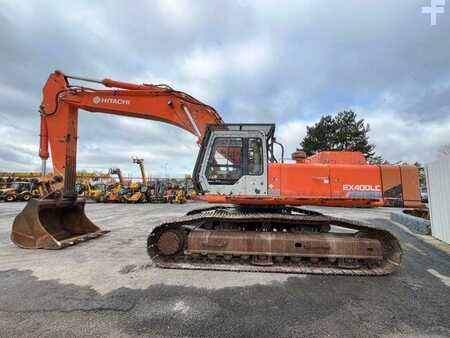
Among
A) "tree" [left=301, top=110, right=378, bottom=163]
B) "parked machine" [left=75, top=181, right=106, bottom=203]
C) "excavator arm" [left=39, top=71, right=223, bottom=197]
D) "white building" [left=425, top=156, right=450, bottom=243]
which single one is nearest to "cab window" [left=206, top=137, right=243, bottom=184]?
"excavator arm" [left=39, top=71, right=223, bottom=197]

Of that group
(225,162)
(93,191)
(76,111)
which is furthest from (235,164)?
(93,191)

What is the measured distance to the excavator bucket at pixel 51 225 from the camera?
6.20m

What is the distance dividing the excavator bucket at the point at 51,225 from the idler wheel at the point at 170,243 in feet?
9.36

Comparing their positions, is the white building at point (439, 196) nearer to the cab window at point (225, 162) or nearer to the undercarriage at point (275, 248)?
the undercarriage at point (275, 248)

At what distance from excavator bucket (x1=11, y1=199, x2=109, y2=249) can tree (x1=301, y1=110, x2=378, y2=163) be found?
35949 millimetres

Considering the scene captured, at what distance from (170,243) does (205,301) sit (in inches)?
69.8

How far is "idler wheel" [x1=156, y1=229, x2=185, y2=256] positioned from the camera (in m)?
5.08

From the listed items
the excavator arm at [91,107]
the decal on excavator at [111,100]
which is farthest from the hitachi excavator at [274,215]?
the decal on excavator at [111,100]

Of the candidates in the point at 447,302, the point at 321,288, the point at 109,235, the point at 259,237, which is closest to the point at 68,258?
the point at 109,235

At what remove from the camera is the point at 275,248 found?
4.86m

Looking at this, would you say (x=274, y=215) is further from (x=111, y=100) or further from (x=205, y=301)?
(x=111, y=100)

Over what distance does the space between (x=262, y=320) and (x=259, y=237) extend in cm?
192

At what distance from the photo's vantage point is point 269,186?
5.09 m

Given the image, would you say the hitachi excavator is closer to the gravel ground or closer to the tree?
the gravel ground
